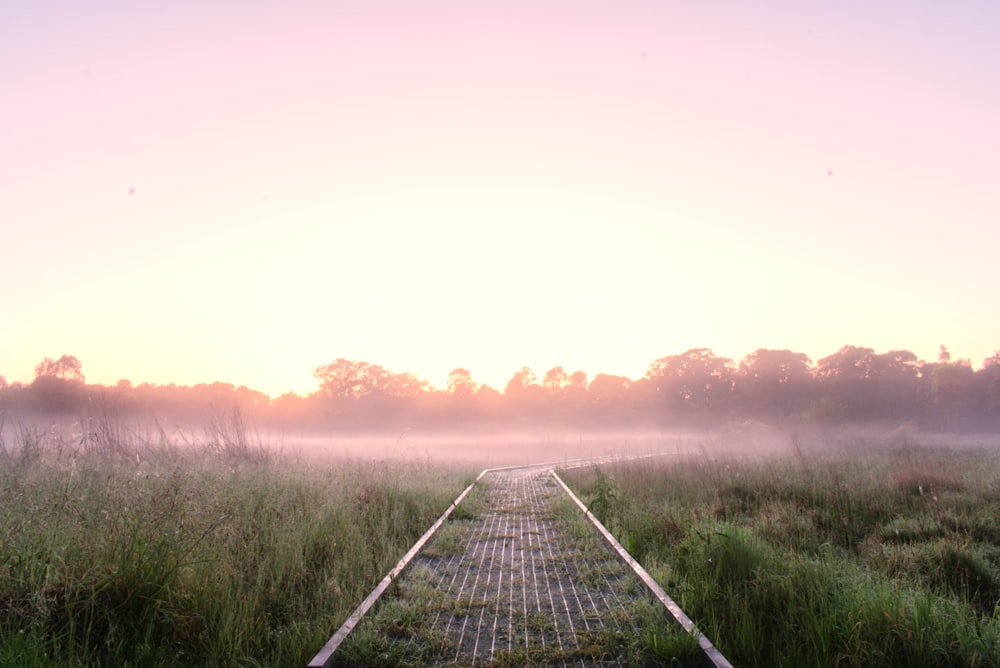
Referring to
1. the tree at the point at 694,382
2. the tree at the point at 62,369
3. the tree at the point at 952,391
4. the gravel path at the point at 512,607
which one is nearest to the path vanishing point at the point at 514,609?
the gravel path at the point at 512,607

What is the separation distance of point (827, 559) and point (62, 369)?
3175cm

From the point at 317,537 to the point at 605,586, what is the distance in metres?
3.63

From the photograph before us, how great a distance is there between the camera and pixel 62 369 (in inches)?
989

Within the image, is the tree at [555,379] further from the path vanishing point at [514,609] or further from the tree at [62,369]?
the path vanishing point at [514,609]

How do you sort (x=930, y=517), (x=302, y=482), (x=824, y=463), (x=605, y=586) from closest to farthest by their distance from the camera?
(x=605, y=586) → (x=930, y=517) → (x=302, y=482) → (x=824, y=463)

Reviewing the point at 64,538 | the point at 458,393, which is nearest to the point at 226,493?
the point at 64,538

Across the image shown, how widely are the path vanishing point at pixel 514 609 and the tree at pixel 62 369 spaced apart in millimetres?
24664

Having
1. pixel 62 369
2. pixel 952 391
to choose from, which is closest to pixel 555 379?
pixel 952 391

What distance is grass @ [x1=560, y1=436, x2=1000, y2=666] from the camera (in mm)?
3838

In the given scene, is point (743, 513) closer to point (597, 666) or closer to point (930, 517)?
point (930, 517)

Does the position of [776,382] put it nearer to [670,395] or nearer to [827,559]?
[670,395]

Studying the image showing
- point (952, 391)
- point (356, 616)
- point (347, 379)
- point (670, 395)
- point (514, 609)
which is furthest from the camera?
point (347, 379)

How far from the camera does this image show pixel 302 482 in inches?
372

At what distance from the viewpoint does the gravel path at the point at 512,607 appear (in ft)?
12.7
